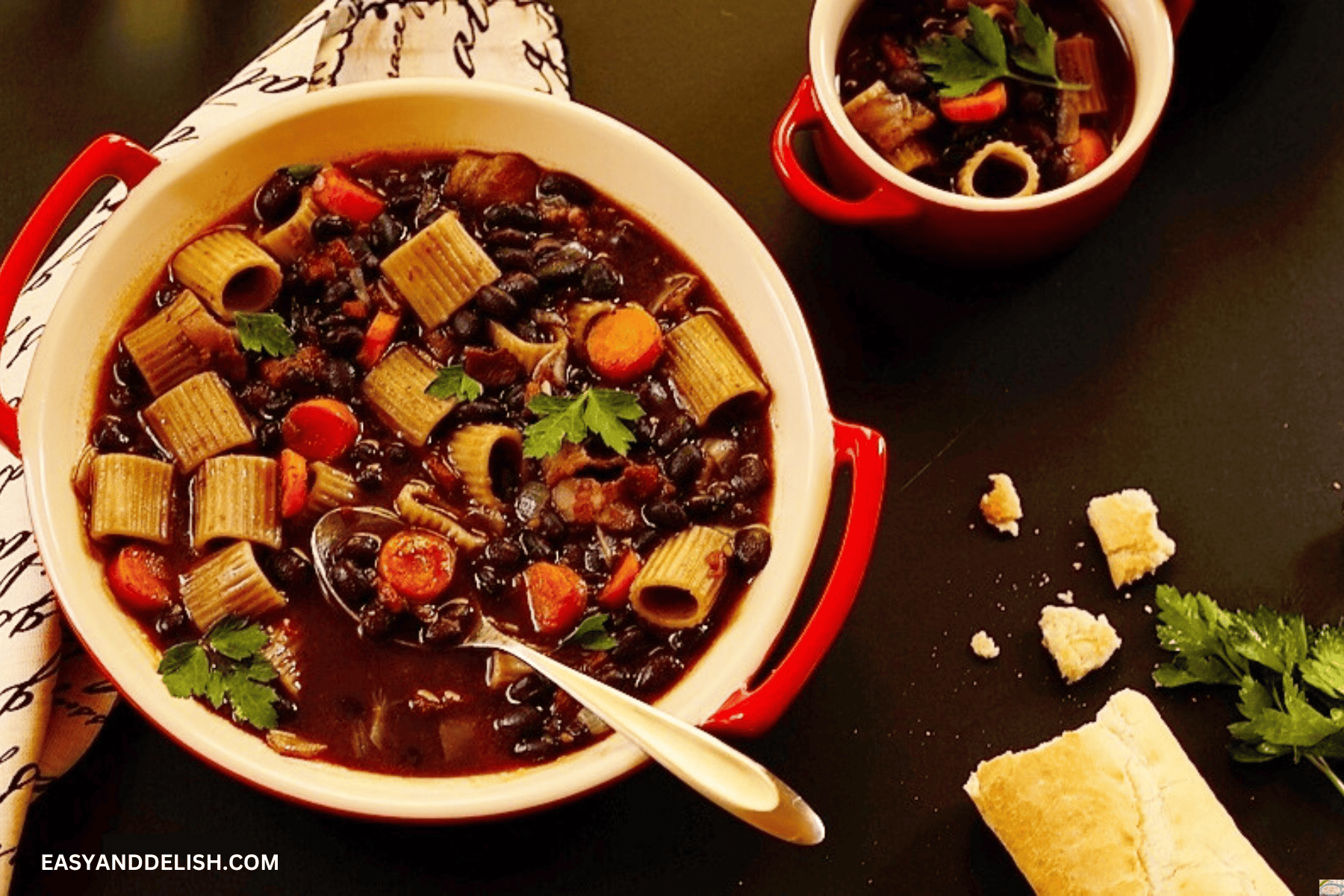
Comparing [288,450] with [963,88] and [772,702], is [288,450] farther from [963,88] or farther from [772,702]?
[963,88]

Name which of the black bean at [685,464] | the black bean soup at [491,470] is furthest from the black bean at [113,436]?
the black bean at [685,464]

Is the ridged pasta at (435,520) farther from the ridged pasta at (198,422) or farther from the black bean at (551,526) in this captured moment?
the ridged pasta at (198,422)

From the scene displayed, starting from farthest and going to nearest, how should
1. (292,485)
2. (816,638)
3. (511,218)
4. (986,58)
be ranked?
(986,58), (511,218), (292,485), (816,638)

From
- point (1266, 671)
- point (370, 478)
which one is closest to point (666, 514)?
point (370, 478)

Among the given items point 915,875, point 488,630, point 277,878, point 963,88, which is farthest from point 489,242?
point 915,875

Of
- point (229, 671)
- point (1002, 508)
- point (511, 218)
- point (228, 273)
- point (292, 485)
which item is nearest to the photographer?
point (229, 671)

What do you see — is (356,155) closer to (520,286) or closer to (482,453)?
(520,286)

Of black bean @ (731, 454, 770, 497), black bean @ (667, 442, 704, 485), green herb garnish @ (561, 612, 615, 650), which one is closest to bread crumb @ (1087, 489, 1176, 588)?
black bean @ (731, 454, 770, 497)
